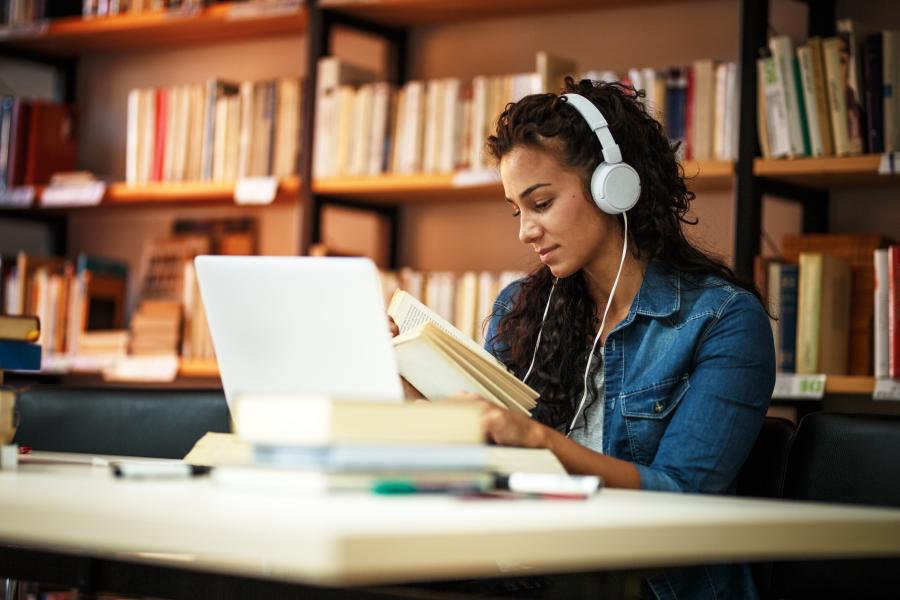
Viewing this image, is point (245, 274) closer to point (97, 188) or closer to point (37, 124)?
point (97, 188)

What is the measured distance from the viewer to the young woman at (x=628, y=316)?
1538 millimetres

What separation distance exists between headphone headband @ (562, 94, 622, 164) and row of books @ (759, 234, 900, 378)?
2.84 ft

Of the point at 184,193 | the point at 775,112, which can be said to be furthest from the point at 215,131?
the point at 775,112

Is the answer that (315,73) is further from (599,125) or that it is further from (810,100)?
(599,125)

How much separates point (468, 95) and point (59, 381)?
167 centimetres

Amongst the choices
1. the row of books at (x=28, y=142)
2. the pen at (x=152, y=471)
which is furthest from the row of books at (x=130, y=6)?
the pen at (x=152, y=471)

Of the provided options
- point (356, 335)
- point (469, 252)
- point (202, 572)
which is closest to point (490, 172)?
point (469, 252)

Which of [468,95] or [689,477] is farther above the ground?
[468,95]

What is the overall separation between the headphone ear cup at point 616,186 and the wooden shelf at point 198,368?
65.1 inches

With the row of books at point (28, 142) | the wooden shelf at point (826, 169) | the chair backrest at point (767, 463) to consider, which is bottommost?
A: the chair backrest at point (767, 463)

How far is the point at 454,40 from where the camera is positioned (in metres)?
3.28

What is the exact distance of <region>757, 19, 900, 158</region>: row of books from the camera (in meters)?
2.44

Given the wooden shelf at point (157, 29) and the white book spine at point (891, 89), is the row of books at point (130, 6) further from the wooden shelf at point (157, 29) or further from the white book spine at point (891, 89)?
the white book spine at point (891, 89)

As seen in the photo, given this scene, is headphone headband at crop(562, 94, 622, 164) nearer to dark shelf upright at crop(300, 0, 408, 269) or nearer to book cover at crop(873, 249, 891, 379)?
book cover at crop(873, 249, 891, 379)
